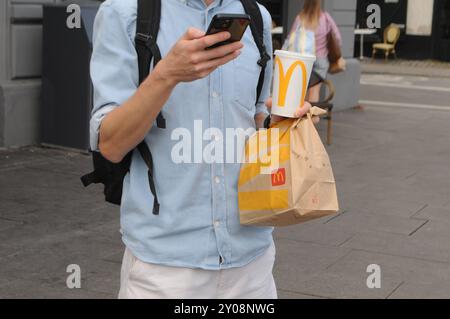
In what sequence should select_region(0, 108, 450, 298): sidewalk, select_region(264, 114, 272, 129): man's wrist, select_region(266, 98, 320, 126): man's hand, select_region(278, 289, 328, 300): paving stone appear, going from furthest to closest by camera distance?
select_region(0, 108, 450, 298): sidewalk → select_region(278, 289, 328, 300): paving stone → select_region(264, 114, 272, 129): man's wrist → select_region(266, 98, 320, 126): man's hand

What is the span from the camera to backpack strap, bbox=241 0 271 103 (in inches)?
104

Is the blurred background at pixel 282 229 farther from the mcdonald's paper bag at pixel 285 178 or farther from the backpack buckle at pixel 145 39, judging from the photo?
the backpack buckle at pixel 145 39

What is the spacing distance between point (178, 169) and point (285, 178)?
30cm

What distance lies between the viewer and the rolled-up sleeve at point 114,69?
240 cm

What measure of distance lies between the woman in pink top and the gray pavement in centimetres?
129

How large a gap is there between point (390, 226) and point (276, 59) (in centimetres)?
457

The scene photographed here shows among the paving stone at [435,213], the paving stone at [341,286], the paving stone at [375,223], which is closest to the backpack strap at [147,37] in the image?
the paving stone at [341,286]

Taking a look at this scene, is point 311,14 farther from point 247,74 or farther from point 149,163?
point 149,163

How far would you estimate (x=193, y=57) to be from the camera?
2.13m

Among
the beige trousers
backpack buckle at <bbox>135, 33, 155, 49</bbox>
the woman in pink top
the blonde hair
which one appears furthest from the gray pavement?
backpack buckle at <bbox>135, 33, 155, 49</bbox>

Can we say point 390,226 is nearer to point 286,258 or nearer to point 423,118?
point 286,258

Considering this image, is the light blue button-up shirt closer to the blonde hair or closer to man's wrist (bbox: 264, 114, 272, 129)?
man's wrist (bbox: 264, 114, 272, 129)

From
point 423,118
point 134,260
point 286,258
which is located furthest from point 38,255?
point 423,118

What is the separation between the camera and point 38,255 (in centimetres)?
576
